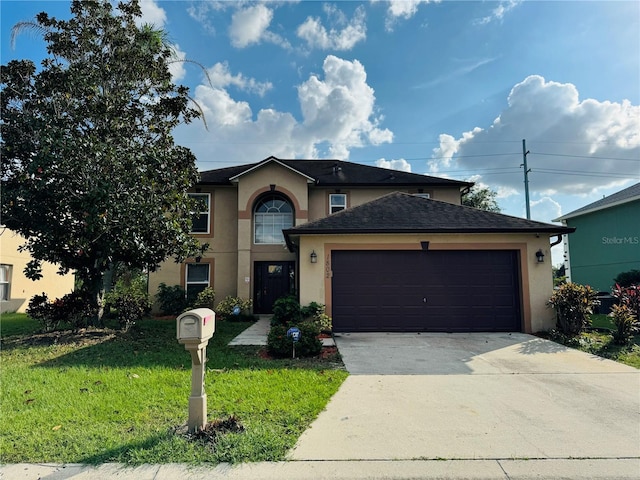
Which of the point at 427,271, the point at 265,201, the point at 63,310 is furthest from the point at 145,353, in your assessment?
the point at 265,201

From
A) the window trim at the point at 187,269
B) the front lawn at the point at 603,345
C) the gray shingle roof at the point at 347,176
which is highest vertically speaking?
the gray shingle roof at the point at 347,176

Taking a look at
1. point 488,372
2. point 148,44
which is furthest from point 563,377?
point 148,44

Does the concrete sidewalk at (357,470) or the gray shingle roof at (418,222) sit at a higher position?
the gray shingle roof at (418,222)

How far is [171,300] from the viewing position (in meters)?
14.3

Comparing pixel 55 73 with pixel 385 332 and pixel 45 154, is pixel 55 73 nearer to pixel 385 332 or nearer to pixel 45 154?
pixel 45 154

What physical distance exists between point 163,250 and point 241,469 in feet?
25.0

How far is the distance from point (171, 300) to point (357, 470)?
42.6 ft

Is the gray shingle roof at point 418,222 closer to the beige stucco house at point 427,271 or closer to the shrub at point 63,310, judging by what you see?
the beige stucco house at point 427,271

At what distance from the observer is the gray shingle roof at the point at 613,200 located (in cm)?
1519

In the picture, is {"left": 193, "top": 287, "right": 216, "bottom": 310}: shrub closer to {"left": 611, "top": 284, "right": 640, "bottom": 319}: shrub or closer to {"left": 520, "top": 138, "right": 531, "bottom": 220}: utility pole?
{"left": 611, "top": 284, "right": 640, "bottom": 319}: shrub

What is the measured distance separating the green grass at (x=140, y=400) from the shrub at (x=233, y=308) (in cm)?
506

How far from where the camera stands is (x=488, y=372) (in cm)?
620

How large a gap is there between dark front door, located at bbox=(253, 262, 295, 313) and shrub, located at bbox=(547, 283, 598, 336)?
31.5ft

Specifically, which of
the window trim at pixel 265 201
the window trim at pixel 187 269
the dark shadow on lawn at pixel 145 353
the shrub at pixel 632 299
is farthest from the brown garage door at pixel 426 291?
the window trim at pixel 187 269
